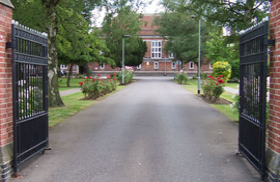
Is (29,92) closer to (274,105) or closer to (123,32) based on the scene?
(274,105)

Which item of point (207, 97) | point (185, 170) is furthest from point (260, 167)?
point (207, 97)

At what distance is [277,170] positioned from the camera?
452cm

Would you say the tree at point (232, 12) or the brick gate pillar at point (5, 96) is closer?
the brick gate pillar at point (5, 96)

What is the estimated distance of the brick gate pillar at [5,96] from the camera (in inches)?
195

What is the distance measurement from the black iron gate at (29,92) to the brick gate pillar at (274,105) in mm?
4098

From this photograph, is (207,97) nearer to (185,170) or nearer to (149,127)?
(149,127)

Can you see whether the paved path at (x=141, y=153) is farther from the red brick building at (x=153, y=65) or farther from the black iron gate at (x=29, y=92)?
the red brick building at (x=153, y=65)

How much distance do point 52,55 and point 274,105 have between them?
12.0 m

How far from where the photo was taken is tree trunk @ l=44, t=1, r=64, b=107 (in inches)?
561

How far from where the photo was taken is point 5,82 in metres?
5.11

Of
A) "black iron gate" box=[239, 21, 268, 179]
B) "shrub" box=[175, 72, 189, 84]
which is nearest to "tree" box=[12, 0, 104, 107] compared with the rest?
"black iron gate" box=[239, 21, 268, 179]

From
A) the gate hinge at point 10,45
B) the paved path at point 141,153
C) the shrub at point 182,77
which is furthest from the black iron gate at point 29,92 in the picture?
the shrub at point 182,77

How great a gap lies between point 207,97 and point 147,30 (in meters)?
64.7

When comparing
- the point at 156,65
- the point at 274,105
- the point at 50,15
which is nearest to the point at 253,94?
the point at 274,105
